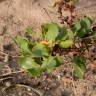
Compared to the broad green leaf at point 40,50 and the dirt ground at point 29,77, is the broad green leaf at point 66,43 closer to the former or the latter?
the broad green leaf at point 40,50

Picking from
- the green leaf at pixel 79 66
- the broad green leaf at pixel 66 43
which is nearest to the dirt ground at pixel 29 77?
the green leaf at pixel 79 66

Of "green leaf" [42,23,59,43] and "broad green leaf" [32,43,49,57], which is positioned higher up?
"green leaf" [42,23,59,43]

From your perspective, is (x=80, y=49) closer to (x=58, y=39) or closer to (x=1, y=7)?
(x=58, y=39)

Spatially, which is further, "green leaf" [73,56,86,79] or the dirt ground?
the dirt ground

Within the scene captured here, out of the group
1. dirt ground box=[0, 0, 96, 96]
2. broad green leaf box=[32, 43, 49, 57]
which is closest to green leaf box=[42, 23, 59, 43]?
broad green leaf box=[32, 43, 49, 57]

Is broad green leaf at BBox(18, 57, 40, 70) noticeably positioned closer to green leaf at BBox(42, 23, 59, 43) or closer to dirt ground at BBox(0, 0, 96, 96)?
green leaf at BBox(42, 23, 59, 43)

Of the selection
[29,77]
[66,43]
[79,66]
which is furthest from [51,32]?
[29,77]

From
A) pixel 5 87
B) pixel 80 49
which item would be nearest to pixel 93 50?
pixel 80 49

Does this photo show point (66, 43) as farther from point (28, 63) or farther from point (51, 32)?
point (28, 63)

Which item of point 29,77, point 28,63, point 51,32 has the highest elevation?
point 51,32
